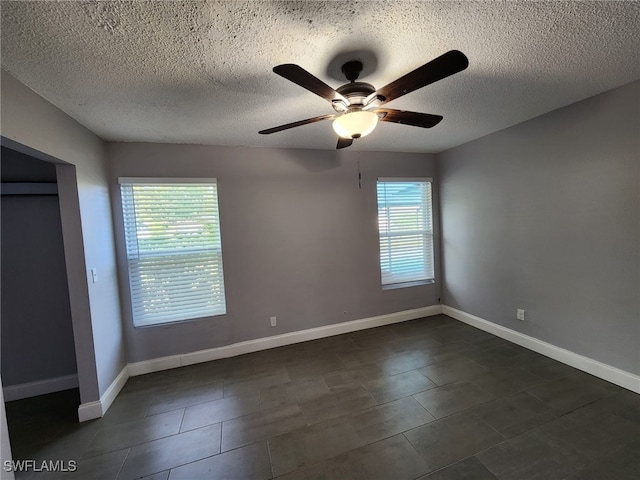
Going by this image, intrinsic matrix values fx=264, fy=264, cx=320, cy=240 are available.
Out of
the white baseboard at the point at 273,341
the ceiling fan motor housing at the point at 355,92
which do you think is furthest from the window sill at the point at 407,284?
the ceiling fan motor housing at the point at 355,92

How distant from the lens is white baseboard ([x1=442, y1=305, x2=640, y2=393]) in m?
2.14

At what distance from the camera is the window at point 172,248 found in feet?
8.93

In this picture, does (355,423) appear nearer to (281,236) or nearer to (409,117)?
(281,236)

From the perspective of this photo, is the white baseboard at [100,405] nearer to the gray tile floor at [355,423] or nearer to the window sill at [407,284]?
the gray tile floor at [355,423]

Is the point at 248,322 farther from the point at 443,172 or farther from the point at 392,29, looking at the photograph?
the point at 443,172

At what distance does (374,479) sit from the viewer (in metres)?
1.49

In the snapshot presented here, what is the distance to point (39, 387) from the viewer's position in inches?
96.7

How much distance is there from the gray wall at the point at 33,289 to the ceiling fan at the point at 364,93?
8.32ft

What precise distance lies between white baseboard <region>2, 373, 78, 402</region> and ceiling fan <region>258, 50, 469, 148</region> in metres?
3.24

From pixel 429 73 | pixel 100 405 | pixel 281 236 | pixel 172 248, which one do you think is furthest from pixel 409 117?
pixel 100 405

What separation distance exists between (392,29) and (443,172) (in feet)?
9.42

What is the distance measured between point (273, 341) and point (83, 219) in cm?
220

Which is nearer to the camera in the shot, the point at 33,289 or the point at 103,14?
the point at 103,14

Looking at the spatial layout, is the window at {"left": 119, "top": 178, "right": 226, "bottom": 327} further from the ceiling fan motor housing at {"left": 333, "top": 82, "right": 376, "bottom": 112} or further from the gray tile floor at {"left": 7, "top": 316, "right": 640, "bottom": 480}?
the ceiling fan motor housing at {"left": 333, "top": 82, "right": 376, "bottom": 112}
